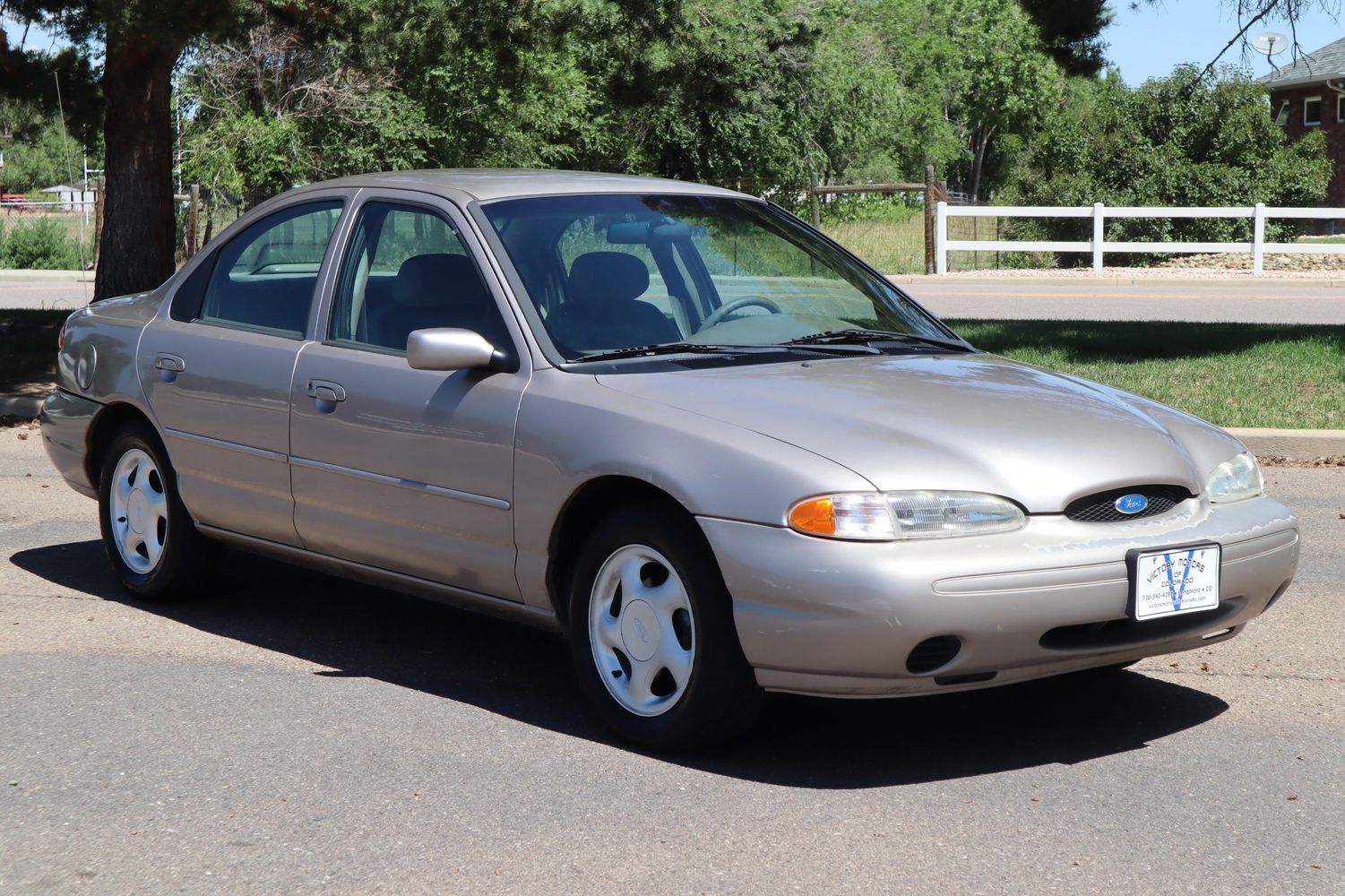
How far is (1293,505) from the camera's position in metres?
8.89

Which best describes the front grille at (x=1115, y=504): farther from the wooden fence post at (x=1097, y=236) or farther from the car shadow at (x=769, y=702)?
the wooden fence post at (x=1097, y=236)

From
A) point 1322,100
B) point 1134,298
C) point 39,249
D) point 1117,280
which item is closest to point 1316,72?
point 1322,100

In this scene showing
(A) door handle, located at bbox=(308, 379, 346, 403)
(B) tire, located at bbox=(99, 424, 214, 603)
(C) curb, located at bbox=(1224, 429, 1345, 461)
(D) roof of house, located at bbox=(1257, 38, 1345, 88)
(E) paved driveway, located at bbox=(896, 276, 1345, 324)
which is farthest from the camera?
(D) roof of house, located at bbox=(1257, 38, 1345, 88)

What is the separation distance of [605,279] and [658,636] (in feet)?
4.18

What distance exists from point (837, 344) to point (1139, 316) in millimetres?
16692

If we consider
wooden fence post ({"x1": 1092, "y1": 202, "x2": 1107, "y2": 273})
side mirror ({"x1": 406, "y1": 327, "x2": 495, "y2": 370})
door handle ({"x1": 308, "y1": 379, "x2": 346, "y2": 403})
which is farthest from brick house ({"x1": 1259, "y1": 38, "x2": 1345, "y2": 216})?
side mirror ({"x1": 406, "y1": 327, "x2": 495, "y2": 370})

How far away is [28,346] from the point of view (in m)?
15.5

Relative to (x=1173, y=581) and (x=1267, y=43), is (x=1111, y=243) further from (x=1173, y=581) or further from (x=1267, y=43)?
(x=1173, y=581)

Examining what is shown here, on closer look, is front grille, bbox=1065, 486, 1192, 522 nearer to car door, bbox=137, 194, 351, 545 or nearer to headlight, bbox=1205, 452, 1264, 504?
headlight, bbox=1205, 452, 1264, 504

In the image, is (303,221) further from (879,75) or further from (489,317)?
(879,75)

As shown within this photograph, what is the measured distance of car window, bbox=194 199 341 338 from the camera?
19.6 ft

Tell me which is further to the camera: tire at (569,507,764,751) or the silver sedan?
tire at (569,507,764,751)

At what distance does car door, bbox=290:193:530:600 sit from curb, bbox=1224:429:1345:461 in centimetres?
655

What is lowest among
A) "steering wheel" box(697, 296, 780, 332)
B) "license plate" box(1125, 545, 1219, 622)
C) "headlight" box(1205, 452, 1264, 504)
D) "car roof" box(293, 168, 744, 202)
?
"license plate" box(1125, 545, 1219, 622)
